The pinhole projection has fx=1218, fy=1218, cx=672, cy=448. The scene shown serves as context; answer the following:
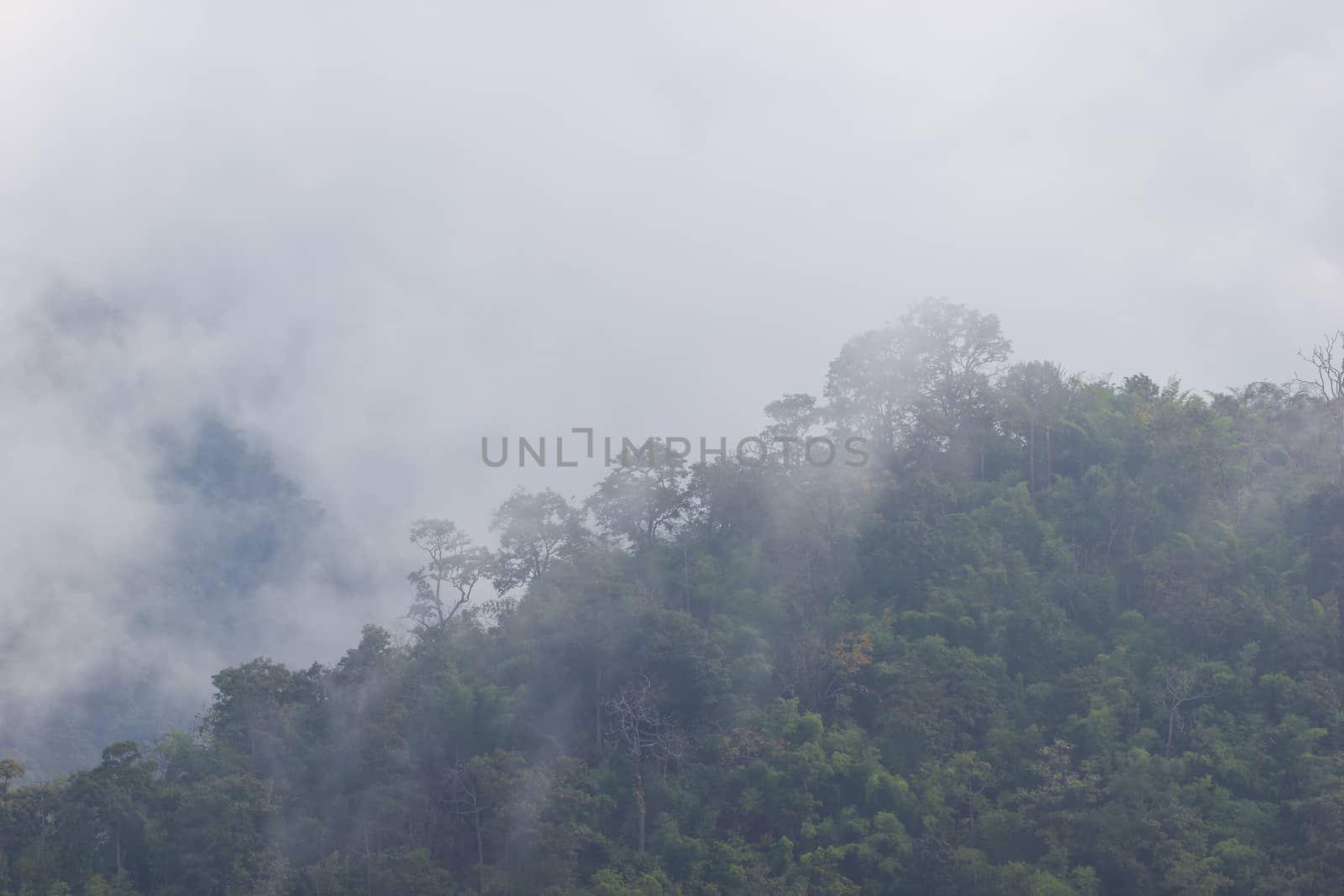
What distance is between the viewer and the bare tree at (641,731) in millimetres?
30438

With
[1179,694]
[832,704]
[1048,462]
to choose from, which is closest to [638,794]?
[832,704]

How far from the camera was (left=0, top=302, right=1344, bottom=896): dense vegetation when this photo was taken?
27094 millimetres

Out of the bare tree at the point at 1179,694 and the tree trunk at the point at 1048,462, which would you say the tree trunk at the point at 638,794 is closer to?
the bare tree at the point at 1179,694

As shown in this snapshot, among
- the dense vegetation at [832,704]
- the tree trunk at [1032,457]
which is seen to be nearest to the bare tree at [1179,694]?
the dense vegetation at [832,704]

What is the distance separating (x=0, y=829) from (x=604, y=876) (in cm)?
1443

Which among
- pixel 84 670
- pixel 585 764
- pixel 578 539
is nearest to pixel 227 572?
pixel 84 670

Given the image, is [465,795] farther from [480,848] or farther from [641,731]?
[641,731]

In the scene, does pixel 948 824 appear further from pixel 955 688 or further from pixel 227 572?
pixel 227 572

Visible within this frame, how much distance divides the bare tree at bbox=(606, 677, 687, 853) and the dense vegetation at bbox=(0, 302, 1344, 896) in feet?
0.28

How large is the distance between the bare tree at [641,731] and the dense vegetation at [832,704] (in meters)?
0.08

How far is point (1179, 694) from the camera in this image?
28.8m

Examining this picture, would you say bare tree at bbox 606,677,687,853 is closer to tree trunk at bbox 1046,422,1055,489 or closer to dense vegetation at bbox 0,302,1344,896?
dense vegetation at bbox 0,302,1344,896

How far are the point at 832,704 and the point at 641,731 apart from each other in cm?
502

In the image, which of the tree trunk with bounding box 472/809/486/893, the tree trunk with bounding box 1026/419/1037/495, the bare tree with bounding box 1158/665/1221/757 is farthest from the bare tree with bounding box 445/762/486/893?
the tree trunk with bounding box 1026/419/1037/495
